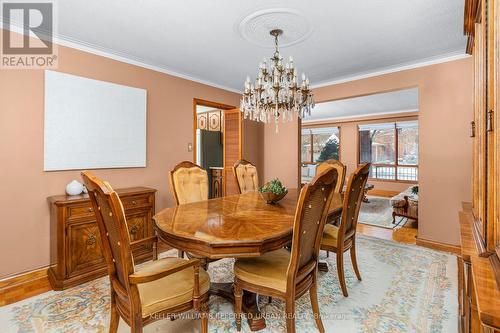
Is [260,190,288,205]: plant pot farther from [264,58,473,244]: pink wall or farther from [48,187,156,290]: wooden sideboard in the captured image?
[264,58,473,244]: pink wall

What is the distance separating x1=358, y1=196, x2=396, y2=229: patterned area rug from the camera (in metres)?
4.73

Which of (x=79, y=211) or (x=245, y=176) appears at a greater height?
(x=245, y=176)

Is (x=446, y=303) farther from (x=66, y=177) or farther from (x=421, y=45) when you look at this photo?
(x=66, y=177)

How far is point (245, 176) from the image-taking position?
350cm

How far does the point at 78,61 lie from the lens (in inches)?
113

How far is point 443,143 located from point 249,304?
3.16 metres

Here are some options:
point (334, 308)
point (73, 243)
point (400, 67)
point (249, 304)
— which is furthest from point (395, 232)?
point (73, 243)

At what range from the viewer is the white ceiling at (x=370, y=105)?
5.71m

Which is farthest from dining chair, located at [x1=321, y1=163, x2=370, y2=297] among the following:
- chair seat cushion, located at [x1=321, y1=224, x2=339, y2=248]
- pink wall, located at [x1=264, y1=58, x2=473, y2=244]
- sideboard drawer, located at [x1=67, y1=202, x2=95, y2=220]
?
sideboard drawer, located at [x1=67, y1=202, x2=95, y2=220]

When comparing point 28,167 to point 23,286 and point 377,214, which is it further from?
point 377,214

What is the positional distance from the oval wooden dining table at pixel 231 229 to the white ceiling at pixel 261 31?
1.72 m

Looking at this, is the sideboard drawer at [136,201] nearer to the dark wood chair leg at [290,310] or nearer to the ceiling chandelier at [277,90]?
the ceiling chandelier at [277,90]

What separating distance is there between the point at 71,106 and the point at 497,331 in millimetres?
3530

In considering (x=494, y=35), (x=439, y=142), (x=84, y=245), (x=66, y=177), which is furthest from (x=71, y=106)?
(x=439, y=142)
